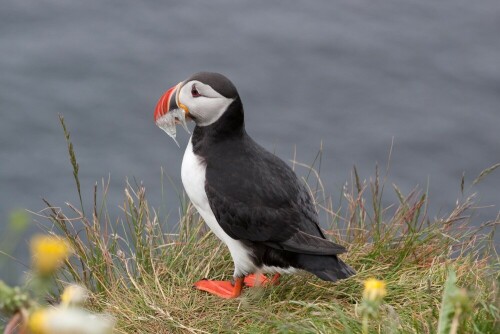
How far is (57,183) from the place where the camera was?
8016mm

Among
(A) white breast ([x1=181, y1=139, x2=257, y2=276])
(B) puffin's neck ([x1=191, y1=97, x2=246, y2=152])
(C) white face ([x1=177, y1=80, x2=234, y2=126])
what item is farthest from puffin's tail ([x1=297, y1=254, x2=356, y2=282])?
(C) white face ([x1=177, y1=80, x2=234, y2=126])

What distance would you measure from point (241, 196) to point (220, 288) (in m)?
0.51

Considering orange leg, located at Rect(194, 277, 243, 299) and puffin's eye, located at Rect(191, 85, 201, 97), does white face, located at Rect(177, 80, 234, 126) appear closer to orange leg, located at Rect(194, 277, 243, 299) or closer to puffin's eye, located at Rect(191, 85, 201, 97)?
puffin's eye, located at Rect(191, 85, 201, 97)

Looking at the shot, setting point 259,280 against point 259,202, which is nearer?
point 259,202

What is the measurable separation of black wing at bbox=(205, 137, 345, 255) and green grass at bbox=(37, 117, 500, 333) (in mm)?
269

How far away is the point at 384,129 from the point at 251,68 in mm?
1351

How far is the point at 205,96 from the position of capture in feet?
15.2

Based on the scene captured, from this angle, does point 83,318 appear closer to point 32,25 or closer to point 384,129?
point 384,129

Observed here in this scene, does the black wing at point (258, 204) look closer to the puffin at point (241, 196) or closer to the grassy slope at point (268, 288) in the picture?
the puffin at point (241, 196)

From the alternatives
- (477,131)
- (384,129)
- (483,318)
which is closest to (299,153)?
(384,129)

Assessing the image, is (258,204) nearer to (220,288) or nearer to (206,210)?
(206,210)

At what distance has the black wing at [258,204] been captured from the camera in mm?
4484

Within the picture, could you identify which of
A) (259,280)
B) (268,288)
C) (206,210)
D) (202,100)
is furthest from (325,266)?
(202,100)

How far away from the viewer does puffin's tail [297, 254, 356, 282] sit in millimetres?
4328
